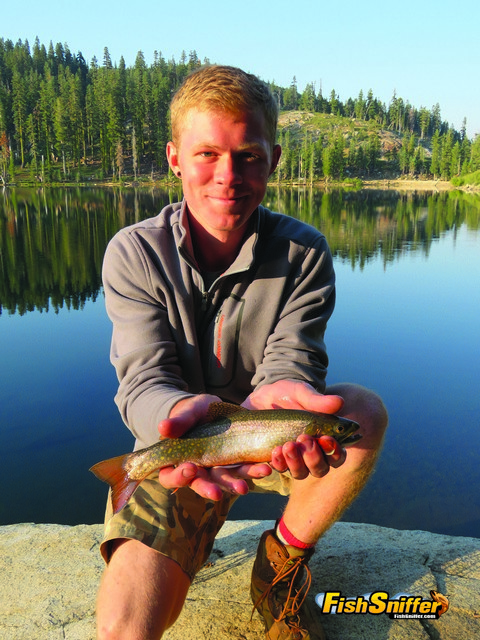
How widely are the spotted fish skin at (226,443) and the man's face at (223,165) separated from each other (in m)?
1.32

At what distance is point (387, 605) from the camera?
11.0 feet

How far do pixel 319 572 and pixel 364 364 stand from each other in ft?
23.6

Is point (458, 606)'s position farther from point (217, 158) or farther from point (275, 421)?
point (217, 158)

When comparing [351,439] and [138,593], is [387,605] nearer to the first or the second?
[351,439]

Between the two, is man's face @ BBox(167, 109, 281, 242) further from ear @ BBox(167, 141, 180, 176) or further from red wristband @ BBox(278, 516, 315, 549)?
red wristband @ BBox(278, 516, 315, 549)

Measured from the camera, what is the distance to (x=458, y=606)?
3.32 meters

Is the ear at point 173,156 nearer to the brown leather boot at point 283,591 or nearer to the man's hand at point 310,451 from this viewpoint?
the man's hand at point 310,451

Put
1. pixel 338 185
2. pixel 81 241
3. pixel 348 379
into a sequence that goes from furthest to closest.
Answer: pixel 338 185
pixel 81 241
pixel 348 379


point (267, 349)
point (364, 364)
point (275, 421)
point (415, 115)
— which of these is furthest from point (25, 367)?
point (415, 115)

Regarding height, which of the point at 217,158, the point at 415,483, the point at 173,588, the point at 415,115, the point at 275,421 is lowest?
the point at 415,483

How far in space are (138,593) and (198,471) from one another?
61cm

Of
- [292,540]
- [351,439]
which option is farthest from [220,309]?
[292,540]

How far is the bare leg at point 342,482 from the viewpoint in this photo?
10.3 ft

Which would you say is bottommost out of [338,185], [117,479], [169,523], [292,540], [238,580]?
[238,580]
